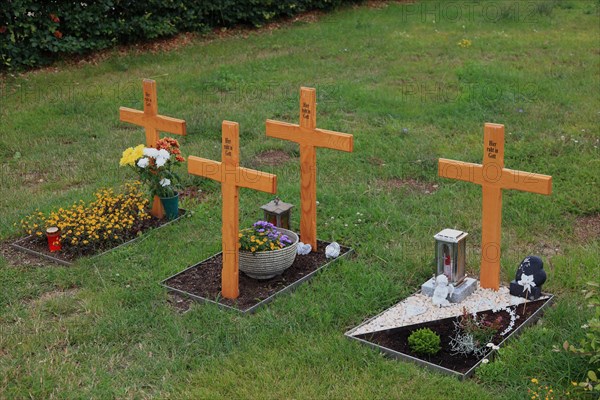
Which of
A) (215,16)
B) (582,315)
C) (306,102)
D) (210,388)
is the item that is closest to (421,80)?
(215,16)

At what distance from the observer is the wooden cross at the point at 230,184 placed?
17.5 ft

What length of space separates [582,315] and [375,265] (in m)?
1.46

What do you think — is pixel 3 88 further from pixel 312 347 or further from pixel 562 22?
pixel 562 22

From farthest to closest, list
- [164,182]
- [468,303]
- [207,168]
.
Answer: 1. [164,182]
2. [207,168]
3. [468,303]

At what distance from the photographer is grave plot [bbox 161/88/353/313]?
5.42 meters

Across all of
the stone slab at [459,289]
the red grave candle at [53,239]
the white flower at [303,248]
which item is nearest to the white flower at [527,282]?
the stone slab at [459,289]

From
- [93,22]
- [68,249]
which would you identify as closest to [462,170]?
[68,249]

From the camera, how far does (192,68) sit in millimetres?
11875

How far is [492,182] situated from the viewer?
529 centimetres

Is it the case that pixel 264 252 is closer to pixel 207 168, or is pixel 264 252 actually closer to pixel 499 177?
pixel 207 168

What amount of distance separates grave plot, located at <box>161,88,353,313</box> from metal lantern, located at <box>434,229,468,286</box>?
868 millimetres

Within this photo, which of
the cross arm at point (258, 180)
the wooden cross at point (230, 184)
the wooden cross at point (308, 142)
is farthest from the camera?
the wooden cross at point (308, 142)

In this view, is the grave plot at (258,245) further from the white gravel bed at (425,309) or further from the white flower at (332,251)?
the white gravel bed at (425,309)

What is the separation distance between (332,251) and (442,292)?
1.02 metres
